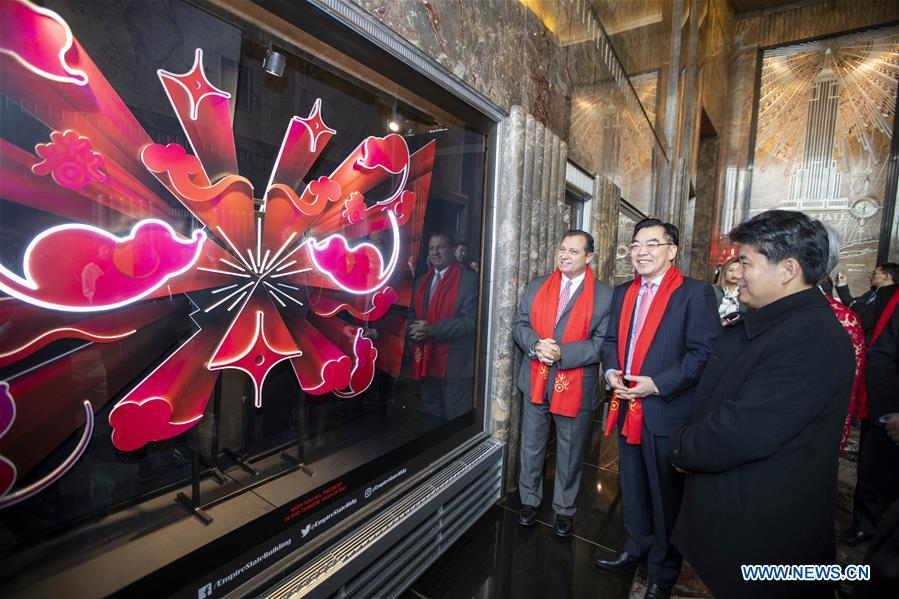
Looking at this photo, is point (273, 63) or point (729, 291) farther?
point (729, 291)

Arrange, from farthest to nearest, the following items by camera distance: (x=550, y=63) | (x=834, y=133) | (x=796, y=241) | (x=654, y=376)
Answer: (x=834, y=133)
(x=550, y=63)
(x=654, y=376)
(x=796, y=241)

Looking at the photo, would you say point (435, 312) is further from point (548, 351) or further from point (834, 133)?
point (834, 133)

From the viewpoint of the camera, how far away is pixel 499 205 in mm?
2311

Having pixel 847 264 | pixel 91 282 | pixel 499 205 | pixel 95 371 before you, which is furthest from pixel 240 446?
pixel 847 264

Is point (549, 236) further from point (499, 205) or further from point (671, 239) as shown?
point (671, 239)

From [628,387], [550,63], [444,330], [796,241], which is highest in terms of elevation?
[550,63]

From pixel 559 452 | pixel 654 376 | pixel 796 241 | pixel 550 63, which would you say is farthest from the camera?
pixel 550 63

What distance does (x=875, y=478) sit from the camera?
2240 mm

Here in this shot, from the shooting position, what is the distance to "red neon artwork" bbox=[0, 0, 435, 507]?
2.73ft

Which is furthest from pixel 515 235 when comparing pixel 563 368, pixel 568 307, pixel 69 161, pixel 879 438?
pixel 879 438

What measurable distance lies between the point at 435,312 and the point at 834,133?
10.4m

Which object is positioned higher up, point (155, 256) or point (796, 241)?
point (796, 241)

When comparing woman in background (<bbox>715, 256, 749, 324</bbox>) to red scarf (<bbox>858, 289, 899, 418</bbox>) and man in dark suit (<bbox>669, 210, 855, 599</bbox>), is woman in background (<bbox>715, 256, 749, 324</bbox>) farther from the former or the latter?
man in dark suit (<bbox>669, 210, 855, 599</bbox>)

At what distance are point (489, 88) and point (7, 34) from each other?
179 centimetres
